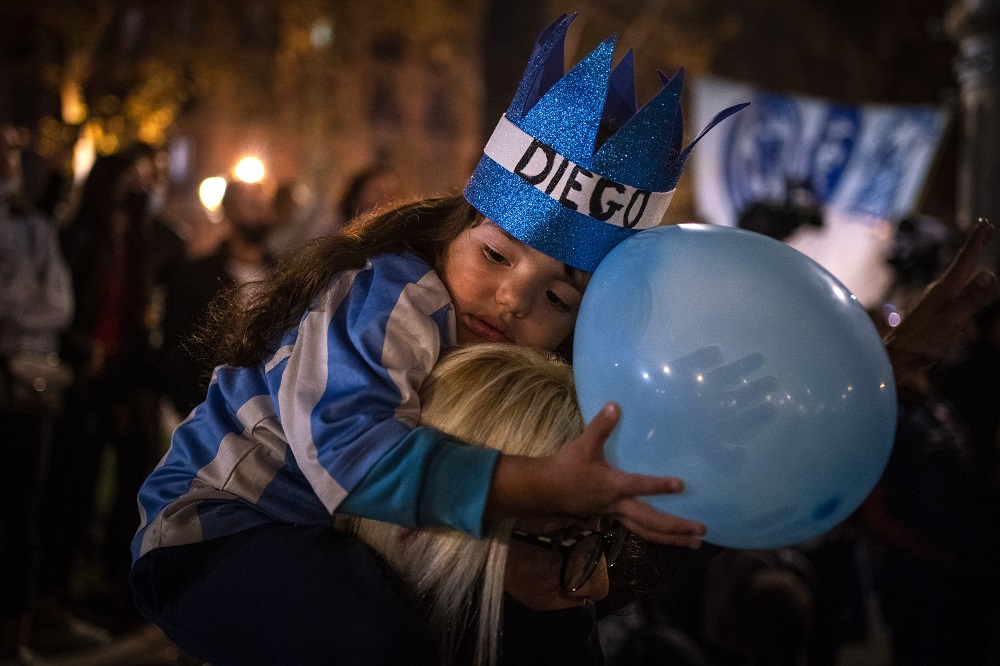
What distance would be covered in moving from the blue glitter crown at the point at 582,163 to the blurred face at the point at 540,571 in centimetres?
48

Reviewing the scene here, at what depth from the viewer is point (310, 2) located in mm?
19828

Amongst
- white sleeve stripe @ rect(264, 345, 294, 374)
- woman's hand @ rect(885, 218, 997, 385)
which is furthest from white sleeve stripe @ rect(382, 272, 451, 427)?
woman's hand @ rect(885, 218, 997, 385)

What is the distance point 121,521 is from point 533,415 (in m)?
3.47

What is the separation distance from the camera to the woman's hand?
188 cm

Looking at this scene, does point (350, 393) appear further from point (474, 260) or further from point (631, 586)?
point (631, 586)

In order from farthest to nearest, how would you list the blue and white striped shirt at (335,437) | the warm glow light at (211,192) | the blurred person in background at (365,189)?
the warm glow light at (211,192)
the blurred person in background at (365,189)
the blue and white striped shirt at (335,437)

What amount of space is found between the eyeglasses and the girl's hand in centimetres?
34

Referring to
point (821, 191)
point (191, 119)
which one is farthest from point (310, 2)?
point (821, 191)

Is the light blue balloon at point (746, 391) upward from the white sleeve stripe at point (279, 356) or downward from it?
upward

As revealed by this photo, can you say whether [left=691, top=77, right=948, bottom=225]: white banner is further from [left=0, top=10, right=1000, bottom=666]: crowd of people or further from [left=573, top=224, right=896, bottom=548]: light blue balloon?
[left=573, top=224, right=896, bottom=548]: light blue balloon

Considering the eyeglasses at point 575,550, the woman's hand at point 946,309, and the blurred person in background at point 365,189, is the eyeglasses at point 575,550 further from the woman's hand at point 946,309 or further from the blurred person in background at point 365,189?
the blurred person in background at point 365,189

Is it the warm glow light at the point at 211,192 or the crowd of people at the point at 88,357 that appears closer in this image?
the crowd of people at the point at 88,357

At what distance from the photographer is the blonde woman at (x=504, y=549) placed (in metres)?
1.43

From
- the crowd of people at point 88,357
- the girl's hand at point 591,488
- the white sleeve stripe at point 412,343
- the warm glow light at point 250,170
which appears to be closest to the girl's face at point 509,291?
the white sleeve stripe at point 412,343
